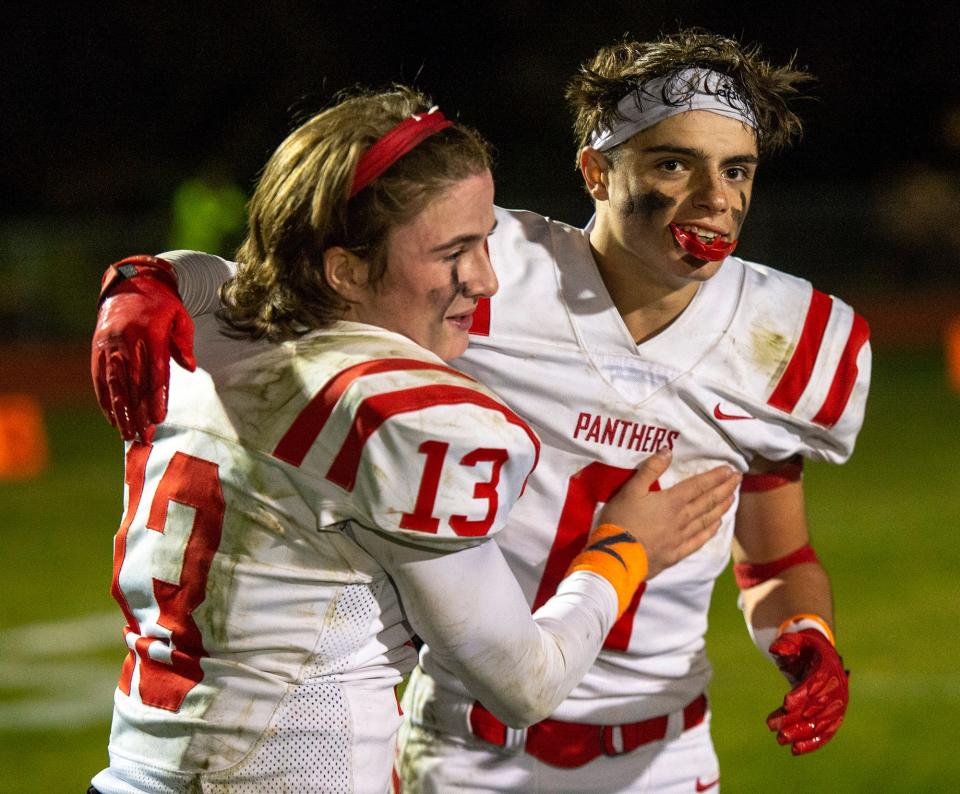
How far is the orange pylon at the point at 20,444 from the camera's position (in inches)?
355

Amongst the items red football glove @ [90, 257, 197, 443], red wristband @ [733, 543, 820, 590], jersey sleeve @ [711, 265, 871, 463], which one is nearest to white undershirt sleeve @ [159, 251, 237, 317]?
red football glove @ [90, 257, 197, 443]

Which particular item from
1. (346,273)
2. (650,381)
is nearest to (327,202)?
(346,273)

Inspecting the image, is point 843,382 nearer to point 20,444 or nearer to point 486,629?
point 486,629

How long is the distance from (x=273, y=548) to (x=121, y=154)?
55.7ft

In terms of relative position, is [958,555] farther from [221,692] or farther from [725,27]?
[725,27]

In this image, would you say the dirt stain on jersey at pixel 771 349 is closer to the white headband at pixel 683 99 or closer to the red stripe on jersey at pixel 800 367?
the red stripe on jersey at pixel 800 367

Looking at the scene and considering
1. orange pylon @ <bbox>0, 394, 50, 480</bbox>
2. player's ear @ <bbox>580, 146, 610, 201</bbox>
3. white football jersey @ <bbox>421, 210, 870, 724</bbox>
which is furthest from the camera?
orange pylon @ <bbox>0, 394, 50, 480</bbox>

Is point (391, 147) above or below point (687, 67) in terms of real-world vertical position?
below

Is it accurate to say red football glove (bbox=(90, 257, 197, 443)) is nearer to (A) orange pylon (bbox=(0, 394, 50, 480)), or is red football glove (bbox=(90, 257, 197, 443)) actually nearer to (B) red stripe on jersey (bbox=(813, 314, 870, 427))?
(B) red stripe on jersey (bbox=(813, 314, 870, 427))

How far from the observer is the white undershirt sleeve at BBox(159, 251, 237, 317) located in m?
2.15

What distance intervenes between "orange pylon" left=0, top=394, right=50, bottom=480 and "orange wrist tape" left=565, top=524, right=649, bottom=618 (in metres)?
7.34

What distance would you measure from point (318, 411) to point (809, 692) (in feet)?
3.55

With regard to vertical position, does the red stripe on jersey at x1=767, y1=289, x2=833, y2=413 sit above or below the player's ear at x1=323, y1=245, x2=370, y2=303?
below

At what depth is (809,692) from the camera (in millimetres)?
2379
